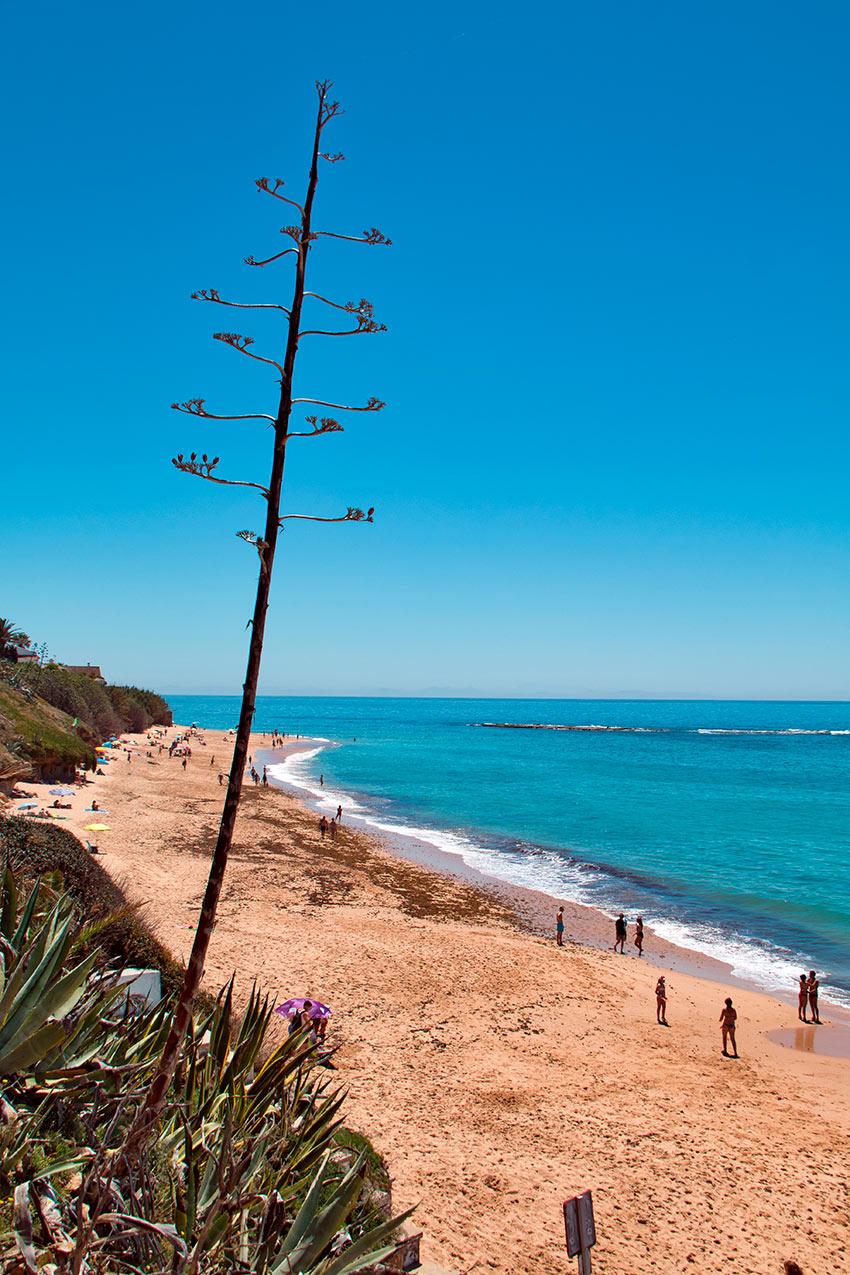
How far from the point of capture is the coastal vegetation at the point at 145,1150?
152 inches

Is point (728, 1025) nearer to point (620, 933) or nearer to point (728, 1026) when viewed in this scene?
point (728, 1026)

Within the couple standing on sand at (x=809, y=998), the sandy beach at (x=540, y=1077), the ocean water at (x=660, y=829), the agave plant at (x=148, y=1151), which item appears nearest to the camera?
the agave plant at (x=148, y=1151)

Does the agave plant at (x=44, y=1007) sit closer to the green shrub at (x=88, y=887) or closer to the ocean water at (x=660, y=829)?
the green shrub at (x=88, y=887)

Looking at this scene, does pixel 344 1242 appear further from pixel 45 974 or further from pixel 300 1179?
pixel 45 974

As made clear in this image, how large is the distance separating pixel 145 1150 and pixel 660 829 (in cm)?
4196

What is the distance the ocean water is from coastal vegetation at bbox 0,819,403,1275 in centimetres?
1767

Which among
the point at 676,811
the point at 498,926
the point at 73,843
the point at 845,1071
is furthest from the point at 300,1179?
the point at 676,811

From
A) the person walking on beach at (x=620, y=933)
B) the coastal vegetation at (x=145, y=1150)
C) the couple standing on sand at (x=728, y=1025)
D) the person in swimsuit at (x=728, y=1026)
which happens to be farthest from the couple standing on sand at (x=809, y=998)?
the coastal vegetation at (x=145, y=1150)

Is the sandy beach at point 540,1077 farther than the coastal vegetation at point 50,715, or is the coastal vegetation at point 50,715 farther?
the coastal vegetation at point 50,715

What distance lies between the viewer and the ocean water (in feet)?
82.1

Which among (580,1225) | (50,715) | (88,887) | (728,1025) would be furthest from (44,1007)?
(50,715)

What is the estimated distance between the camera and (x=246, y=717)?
4.53 metres

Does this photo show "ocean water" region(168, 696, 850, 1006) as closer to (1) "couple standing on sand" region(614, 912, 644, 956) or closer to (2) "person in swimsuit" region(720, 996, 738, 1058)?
(1) "couple standing on sand" region(614, 912, 644, 956)

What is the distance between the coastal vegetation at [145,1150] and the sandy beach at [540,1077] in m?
3.31
